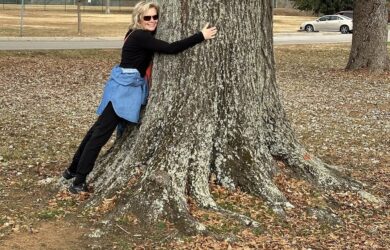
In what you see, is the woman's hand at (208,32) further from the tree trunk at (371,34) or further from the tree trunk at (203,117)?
the tree trunk at (371,34)

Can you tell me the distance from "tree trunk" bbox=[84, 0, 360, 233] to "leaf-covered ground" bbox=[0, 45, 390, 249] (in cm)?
20

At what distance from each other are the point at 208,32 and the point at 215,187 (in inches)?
55.3

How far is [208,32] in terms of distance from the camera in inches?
205

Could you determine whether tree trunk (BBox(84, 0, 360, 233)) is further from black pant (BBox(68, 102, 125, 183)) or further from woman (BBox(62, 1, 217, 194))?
Result: black pant (BBox(68, 102, 125, 183))

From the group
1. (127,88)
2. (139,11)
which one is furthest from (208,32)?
(127,88)

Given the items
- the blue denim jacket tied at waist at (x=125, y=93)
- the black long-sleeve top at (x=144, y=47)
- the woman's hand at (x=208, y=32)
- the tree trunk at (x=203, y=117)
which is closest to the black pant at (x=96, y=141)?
the blue denim jacket tied at waist at (x=125, y=93)

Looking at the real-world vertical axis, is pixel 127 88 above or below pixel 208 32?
below

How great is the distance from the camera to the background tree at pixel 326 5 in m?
55.4

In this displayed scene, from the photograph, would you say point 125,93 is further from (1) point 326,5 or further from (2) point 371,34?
(1) point 326,5

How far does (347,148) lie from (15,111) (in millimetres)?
6355

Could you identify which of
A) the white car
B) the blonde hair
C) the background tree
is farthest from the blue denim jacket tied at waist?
the background tree

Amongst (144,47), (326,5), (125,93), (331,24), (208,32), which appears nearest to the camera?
(208,32)

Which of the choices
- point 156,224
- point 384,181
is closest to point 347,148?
point 384,181

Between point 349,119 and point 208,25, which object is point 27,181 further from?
point 349,119
